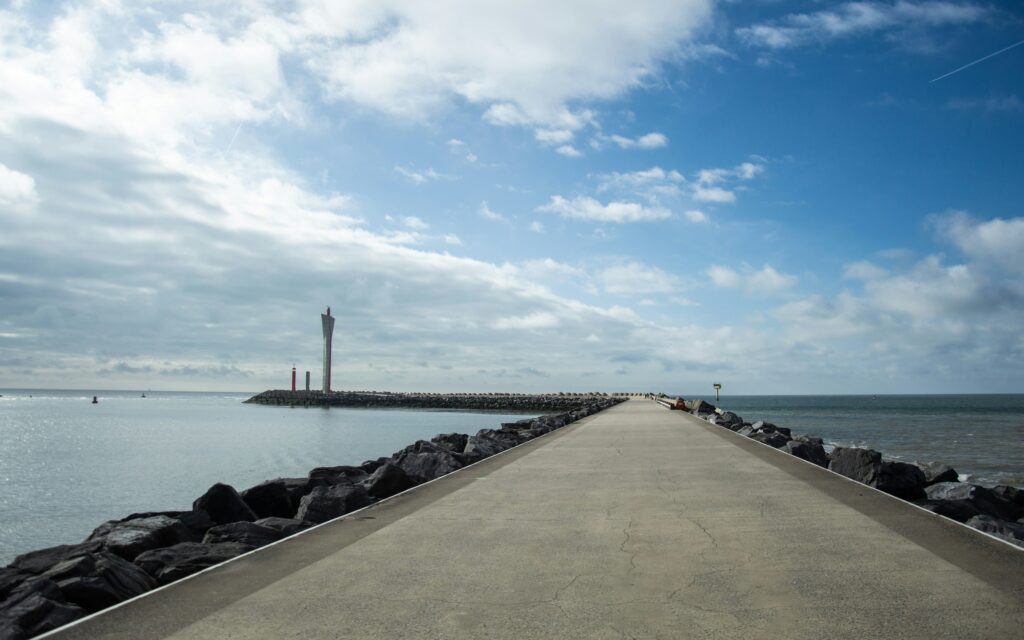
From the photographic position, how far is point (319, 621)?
4.25 m

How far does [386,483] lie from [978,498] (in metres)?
8.44

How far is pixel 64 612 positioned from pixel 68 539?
8.08m

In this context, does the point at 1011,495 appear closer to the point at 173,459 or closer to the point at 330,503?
the point at 330,503

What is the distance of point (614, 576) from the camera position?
5.11 m

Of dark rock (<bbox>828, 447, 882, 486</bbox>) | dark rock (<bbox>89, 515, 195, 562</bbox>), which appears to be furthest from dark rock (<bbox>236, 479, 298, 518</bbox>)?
dark rock (<bbox>828, 447, 882, 486</bbox>)

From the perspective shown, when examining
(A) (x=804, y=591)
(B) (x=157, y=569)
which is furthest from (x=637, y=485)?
(B) (x=157, y=569)

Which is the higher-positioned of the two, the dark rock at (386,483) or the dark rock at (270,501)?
the dark rock at (386,483)

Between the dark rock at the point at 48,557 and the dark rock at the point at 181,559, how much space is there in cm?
57

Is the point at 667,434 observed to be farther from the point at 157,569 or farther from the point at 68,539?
the point at 157,569

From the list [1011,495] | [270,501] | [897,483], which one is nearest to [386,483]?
[270,501]

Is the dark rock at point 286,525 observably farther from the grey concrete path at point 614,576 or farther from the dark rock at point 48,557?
the dark rock at point 48,557

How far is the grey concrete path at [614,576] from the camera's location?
4.11 metres

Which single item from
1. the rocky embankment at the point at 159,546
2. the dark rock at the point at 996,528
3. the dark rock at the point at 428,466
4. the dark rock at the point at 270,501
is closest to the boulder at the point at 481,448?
the dark rock at the point at 428,466

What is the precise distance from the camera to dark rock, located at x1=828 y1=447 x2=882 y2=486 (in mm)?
10352
